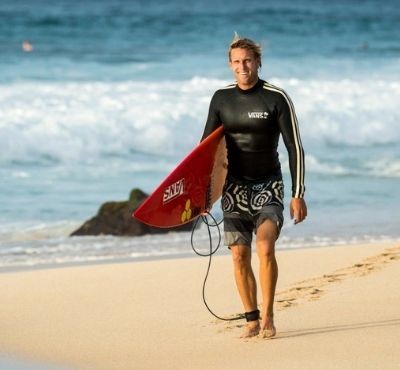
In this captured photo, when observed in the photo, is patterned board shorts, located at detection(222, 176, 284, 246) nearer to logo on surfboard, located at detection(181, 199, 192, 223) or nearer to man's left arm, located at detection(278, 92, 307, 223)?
man's left arm, located at detection(278, 92, 307, 223)

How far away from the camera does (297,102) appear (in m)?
22.9

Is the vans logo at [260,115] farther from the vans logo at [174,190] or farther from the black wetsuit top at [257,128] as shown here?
the vans logo at [174,190]

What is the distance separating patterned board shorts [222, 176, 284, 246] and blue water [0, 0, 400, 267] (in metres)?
3.64

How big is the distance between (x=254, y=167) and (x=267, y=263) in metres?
0.50

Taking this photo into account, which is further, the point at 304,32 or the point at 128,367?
the point at 304,32

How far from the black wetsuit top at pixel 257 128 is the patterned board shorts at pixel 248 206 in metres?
0.05

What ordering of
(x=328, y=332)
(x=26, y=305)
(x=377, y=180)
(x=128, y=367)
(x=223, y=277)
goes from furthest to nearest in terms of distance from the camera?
(x=377, y=180), (x=223, y=277), (x=26, y=305), (x=328, y=332), (x=128, y=367)

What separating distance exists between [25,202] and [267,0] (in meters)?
64.7

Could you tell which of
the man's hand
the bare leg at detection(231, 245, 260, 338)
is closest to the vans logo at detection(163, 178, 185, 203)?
the bare leg at detection(231, 245, 260, 338)

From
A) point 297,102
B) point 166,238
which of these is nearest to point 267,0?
point 297,102

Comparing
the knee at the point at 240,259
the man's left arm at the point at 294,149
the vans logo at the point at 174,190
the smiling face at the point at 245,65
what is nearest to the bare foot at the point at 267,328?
the knee at the point at 240,259

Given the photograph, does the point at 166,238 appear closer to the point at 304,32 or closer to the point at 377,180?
the point at 377,180

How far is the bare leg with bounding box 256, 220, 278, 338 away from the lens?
20.7 ft

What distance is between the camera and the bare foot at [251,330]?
6.54m
